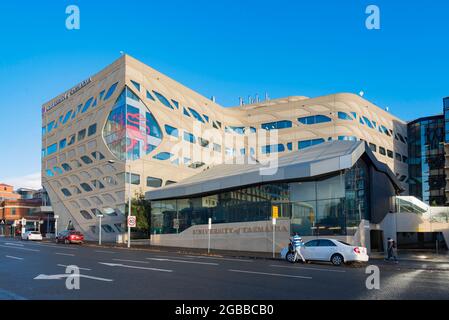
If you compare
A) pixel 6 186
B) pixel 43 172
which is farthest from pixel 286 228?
pixel 6 186

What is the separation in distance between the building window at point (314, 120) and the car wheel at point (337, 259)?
5110cm

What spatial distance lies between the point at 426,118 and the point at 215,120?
42218 millimetres

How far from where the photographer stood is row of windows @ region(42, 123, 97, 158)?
57037 mm

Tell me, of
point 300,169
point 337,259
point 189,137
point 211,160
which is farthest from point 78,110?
point 337,259

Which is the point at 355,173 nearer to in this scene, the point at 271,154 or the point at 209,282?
the point at 209,282

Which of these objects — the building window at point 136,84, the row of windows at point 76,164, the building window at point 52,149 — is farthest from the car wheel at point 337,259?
the building window at point 52,149

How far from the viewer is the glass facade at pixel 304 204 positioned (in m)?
30.3

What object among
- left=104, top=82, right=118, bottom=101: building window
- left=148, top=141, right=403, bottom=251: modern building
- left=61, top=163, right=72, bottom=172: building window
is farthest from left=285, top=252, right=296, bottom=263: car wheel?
left=61, top=163, right=72, bottom=172: building window

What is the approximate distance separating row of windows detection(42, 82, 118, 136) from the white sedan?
3911cm

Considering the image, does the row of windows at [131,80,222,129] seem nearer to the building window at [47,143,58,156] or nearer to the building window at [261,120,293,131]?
the building window at [261,120,293,131]

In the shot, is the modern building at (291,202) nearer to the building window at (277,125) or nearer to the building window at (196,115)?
the building window at (196,115)

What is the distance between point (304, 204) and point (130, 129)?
1075 inches

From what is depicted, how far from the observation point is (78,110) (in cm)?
6144

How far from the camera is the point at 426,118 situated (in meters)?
82.8
